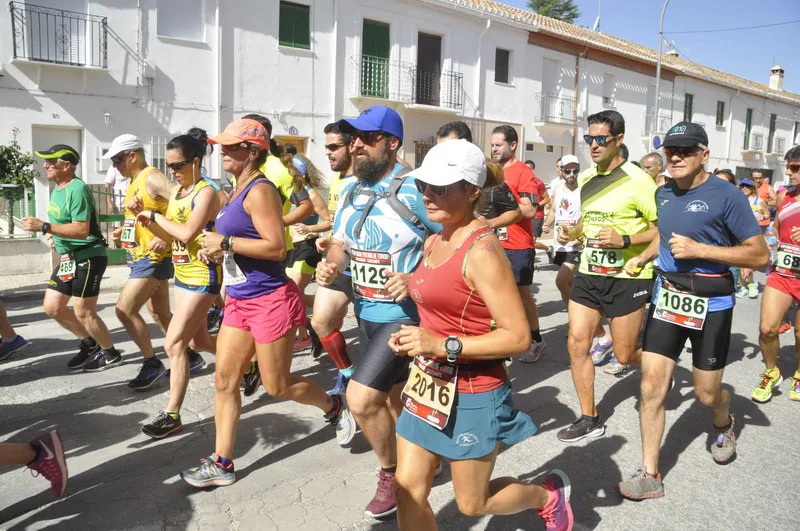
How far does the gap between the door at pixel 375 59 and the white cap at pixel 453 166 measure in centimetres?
1704

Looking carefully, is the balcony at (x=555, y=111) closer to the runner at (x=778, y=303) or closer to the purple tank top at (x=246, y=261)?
the runner at (x=778, y=303)

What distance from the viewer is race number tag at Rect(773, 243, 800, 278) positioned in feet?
18.4

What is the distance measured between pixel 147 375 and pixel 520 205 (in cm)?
339

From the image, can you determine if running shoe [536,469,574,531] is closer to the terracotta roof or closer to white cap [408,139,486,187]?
white cap [408,139,486,187]

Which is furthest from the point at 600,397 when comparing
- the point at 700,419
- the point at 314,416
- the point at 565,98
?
the point at 565,98

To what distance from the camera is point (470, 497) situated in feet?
8.46

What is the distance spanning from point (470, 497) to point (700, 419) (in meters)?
3.12

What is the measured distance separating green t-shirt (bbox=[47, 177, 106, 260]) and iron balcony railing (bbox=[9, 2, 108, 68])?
33.2 feet

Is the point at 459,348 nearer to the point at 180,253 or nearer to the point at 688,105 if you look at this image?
the point at 180,253

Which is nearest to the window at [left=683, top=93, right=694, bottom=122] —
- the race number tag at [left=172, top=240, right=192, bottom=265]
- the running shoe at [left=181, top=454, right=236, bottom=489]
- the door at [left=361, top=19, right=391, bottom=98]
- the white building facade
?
the white building facade

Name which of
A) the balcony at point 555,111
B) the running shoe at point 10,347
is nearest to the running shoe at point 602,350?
the running shoe at point 10,347

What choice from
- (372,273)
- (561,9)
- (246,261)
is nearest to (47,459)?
(246,261)

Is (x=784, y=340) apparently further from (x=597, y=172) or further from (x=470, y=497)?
(x=470, y=497)

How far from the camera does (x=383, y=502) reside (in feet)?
11.0
